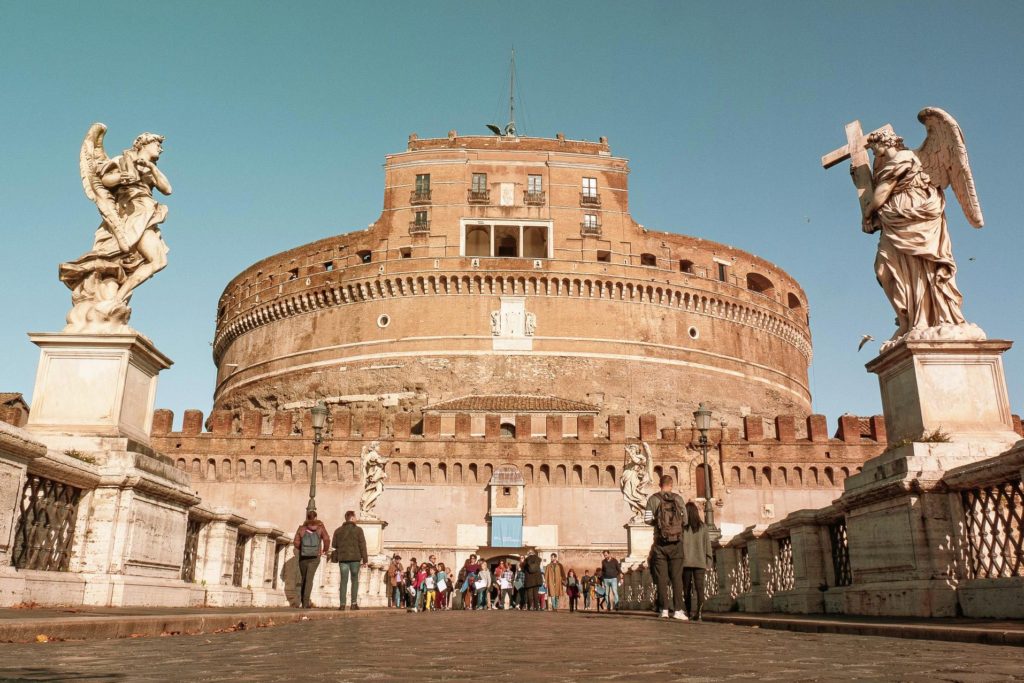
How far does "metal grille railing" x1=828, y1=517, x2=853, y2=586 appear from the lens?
6316mm

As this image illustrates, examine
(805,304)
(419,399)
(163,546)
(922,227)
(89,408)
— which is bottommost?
(163,546)

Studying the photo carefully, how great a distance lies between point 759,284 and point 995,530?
41387mm

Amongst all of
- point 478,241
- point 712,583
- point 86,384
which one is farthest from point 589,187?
point 86,384

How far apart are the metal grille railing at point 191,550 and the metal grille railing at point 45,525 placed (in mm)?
1756

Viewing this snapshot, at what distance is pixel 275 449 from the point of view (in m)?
30.2

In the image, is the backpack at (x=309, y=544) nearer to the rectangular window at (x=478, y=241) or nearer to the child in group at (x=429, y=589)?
the child in group at (x=429, y=589)

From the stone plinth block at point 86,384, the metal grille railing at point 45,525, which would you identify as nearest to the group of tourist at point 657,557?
the stone plinth block at point 86,384

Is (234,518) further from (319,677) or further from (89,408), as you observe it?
(319,677)

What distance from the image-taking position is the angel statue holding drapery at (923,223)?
5719 mm

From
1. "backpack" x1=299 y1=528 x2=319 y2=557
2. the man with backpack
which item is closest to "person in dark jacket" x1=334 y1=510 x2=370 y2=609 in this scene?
"backpack" x1=299 y1=528 x2=319 y2=557

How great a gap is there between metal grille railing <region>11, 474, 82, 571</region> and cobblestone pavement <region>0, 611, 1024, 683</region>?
51.1 inches

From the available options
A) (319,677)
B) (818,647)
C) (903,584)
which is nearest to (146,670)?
(319,677)

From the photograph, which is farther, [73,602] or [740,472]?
[740,472]

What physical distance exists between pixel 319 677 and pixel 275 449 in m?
29.0
